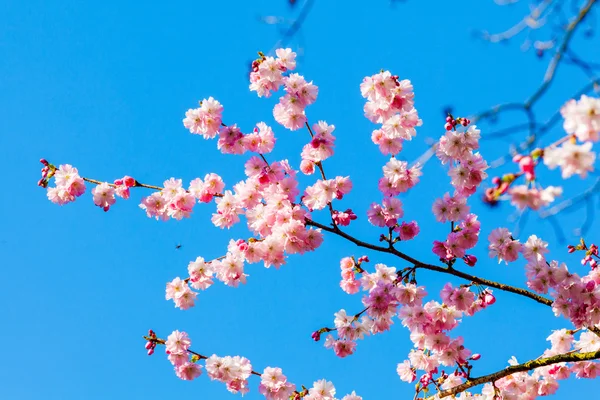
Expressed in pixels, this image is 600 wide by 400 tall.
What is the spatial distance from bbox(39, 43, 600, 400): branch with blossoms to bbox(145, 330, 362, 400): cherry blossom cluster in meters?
0.01

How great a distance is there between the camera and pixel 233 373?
6.57 m

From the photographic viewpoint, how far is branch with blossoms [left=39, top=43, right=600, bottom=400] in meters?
5.53

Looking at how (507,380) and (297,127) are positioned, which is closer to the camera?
(297,127)

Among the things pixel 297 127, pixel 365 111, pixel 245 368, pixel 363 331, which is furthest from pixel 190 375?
pixel 365 111

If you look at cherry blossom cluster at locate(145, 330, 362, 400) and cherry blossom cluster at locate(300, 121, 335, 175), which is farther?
cherry blossom cluster at locate(145, 330, 362, 400)

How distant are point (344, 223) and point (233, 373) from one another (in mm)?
2373

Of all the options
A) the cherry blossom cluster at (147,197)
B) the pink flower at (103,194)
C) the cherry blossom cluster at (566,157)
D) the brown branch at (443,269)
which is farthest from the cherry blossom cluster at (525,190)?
the pink flower at (103,194)

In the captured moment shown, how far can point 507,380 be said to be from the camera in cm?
715

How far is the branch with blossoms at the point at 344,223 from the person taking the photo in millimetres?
5531

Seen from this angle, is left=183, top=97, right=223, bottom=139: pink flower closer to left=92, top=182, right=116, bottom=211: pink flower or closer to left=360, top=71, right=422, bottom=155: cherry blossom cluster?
left=92, top=182, right=116, bottom=211: pink flower

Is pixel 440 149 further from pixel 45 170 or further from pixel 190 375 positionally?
pixel 45 170

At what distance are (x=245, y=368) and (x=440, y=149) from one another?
3257mm

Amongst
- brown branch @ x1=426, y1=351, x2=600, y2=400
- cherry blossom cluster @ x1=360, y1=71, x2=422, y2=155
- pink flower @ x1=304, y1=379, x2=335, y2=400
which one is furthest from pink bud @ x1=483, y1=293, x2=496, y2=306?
pink flower @ x1=304, y1=379, x2=335, y2=400

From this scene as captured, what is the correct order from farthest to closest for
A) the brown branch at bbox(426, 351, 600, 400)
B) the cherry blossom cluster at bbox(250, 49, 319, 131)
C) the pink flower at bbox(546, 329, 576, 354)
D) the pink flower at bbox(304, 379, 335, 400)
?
the pink flower at bbox(546, 329, 576, 354) < the pink flower at bbox(304, 379, 335, 400) < the cherry blossom cluster at bbox(250, 49, 319, 131) < the brown branch at bbox(426, 351, 600, 400)
